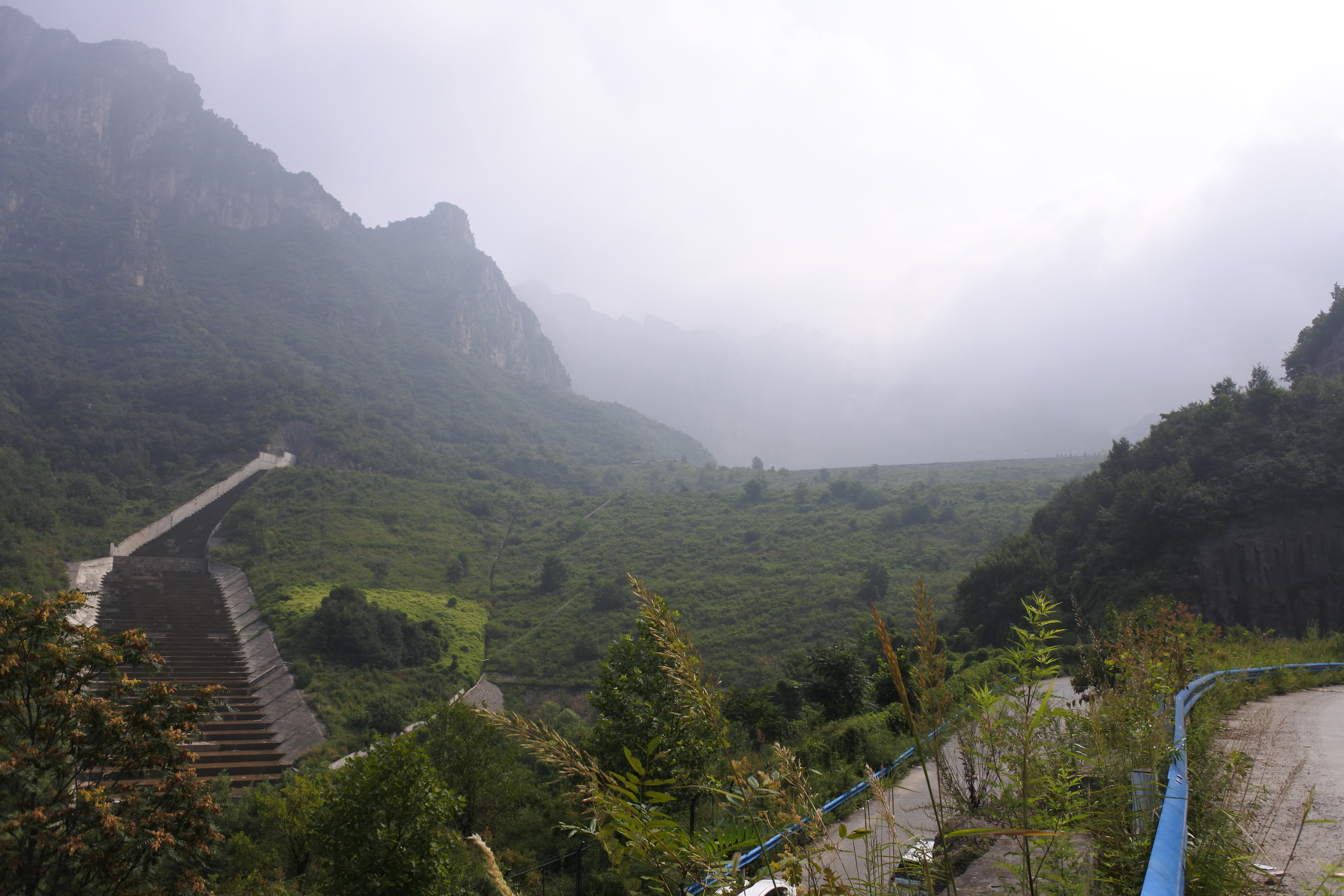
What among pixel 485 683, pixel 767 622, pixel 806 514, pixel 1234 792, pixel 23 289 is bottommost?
pixel 485 683

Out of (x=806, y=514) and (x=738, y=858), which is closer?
(x=738, y=858)

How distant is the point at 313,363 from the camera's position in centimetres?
8825

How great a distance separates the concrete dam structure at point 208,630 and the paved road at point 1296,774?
1840 cm

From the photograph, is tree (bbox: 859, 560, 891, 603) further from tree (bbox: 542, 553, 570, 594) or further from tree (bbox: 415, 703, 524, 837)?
tree (bbox: 415, 703, 524, 837)

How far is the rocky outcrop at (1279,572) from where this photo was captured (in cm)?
1962

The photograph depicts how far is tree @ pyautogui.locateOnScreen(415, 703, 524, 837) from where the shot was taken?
39.8 ft

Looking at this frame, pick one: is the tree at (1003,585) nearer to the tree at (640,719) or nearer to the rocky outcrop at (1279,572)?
the rocky outcrop at (1279,572)

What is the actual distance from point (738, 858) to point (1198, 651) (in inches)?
355

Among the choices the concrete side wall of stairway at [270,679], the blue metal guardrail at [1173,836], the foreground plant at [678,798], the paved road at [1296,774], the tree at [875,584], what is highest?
the foreground plant at [678,798]

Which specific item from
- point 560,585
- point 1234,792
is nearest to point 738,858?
point 1234,792

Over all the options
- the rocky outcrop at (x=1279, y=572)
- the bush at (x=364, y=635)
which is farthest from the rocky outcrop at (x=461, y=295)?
the rocky outcrop at (x=1279, y=572)

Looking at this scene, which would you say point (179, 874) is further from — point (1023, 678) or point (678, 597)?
point (678, 597)

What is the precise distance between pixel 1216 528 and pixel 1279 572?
209 cm

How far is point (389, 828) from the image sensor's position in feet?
25.2
